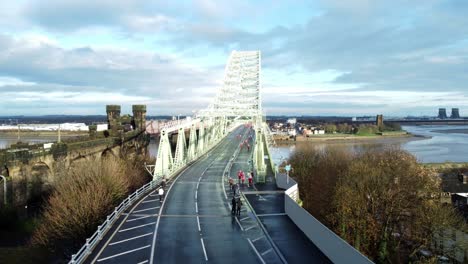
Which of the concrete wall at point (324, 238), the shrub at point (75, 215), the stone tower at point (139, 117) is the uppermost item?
the stone tower at point (139, 117)

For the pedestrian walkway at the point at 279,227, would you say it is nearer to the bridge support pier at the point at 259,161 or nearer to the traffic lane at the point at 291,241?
the traffic lane at the point at 291,241

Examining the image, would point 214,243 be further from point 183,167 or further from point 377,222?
point 183,167

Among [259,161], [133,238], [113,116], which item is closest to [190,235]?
[133,238]

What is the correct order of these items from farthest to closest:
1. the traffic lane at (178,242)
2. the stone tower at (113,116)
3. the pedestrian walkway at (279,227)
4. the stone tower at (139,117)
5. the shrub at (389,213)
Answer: the stone tower at (139,117), the stone tower at (113,116), the shrub at (389,213), the pedestrian walkway at (279,227), the traffic lane at (178,242)

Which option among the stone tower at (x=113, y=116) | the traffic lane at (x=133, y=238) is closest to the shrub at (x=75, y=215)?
the traffic lane at (x=133, y=238)

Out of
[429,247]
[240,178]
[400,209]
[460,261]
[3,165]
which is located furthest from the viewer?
[3,165]

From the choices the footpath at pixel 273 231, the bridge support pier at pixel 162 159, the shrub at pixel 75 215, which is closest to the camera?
the footpath at pixel 273 231

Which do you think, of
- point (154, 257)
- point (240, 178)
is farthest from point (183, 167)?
point (154, 257)
